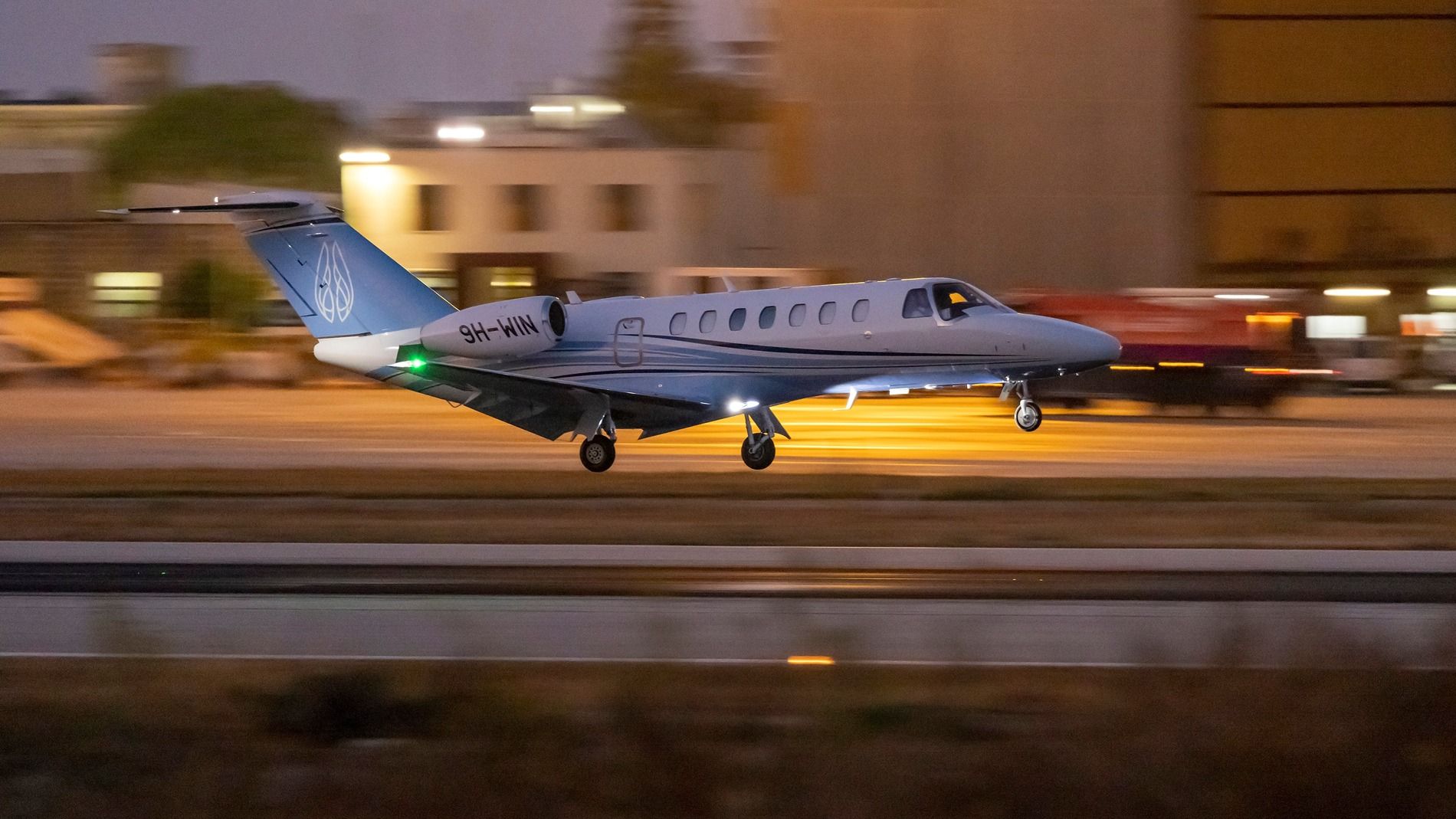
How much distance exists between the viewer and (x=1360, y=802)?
5.81 meters

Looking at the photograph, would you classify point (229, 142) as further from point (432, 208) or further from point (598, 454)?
point (598, 454)

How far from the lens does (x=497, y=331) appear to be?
20.5 metres

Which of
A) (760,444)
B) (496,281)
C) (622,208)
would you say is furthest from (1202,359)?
(496,281)

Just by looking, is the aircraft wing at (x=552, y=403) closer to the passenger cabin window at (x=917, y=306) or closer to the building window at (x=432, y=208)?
the passenger cabin window at (x=917, y=306)

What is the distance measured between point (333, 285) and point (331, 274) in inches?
6.4

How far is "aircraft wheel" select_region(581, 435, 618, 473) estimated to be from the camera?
20.3m

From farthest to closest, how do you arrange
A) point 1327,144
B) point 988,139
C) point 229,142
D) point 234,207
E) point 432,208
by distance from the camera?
1. point 229,142
2. point 432,208
3. point 1327,144
4. point 988,139
5. point 234,207

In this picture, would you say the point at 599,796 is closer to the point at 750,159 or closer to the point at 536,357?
the point at 536,357

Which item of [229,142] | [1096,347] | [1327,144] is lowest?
[1096,347]

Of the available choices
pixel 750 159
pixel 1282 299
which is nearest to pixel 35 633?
pixel 1282 299

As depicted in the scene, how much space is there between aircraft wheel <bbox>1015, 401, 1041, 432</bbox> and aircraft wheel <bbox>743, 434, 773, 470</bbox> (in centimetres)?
353

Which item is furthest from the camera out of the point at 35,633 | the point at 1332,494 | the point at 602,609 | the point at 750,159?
the point at 750,159

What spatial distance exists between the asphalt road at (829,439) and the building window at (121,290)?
23113 mm

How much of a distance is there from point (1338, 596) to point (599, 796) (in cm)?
722
